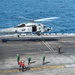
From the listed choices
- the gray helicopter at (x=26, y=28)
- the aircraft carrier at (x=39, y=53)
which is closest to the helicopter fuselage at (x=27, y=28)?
the gray helicopter at (x=26, y=28)

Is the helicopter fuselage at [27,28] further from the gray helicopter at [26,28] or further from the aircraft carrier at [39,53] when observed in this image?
the aircraft carrier at [39,53]

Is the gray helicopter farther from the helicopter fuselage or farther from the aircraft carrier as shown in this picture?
the aircraft carrier

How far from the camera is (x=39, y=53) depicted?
4794 cm

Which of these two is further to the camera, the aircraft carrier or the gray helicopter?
the gray helicopter

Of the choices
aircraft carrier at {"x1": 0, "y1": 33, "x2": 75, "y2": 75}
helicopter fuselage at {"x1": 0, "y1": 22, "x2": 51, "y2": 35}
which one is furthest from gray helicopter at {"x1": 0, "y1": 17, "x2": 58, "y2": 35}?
aircraft carrier at {"x1": 0, "y1": 33, "x2": 75, "y2": 75}

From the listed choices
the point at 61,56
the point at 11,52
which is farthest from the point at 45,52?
the point at 11,52

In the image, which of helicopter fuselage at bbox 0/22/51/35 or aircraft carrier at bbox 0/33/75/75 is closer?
aircraft carrier at bbox 0/33/75/75

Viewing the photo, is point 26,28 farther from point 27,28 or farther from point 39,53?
point 39,53

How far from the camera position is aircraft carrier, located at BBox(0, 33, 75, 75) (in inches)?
1560

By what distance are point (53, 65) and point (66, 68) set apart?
8.09 feet

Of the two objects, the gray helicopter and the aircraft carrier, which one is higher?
the gray helicopter

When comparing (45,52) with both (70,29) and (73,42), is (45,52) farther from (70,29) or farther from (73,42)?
(70,29)

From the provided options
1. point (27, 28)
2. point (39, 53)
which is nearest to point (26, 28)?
point (27, 28)

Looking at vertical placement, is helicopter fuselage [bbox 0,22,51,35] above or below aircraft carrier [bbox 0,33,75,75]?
above
